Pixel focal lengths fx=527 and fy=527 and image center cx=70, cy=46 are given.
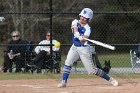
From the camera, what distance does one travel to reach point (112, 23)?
19922 millimetres

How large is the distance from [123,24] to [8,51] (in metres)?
7.11

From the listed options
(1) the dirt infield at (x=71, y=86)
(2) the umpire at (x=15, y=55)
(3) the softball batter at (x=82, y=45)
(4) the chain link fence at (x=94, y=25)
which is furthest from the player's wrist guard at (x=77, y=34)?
(4) the chain link fence at (x=94, y=25)

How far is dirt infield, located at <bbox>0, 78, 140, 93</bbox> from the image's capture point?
34.4 ft

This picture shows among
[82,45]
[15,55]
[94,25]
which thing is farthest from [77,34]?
[94,25]

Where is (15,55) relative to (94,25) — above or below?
below

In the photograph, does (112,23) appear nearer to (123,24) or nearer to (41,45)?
(123,24)

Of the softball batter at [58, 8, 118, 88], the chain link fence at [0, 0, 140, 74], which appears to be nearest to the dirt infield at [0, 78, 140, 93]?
the softball batter at [58, 8, 118, 88]

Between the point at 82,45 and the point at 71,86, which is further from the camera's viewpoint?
the point at 71,86

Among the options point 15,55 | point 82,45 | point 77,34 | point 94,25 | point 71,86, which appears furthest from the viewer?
point 94,25

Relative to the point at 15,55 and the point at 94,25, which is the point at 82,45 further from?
the point at 94,25

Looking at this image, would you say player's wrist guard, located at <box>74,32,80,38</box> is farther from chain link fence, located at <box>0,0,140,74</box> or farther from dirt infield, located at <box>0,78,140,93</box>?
chain link fence, located at <box>0,0,140,74</box>

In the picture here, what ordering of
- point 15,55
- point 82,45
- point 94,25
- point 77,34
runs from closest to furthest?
point 77,34
point 82,45
point 15,55
point 94,25

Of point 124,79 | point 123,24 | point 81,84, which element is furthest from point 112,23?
point 81,84

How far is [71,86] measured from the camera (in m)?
11.2
